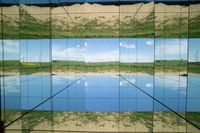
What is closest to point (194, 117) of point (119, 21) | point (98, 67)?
point (119, 21)

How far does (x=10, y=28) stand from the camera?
67.7ft

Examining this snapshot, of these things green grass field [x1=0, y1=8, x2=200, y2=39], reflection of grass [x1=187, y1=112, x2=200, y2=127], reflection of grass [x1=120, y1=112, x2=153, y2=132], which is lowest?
reflection of grass [x1=120, y1=112, x2=153, y2=132]

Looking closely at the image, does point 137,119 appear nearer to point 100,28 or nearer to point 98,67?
point 100,28

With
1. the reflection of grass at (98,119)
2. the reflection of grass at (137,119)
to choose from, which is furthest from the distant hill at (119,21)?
the reflection of grass at (137,119)

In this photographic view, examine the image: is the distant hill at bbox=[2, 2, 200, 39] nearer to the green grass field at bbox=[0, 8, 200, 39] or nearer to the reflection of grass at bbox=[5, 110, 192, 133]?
the green grass field at bbox=[0, 8, 200, 39]

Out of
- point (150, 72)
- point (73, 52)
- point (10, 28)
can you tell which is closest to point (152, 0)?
point (73, 52)

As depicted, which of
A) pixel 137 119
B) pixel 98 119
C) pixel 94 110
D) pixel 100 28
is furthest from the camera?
pixel 100 28

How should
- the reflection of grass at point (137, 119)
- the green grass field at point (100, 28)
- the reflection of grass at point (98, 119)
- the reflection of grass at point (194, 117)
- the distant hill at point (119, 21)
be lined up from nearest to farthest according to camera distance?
the reflection of grass at point (98, 119) < the reflection of grass at point (194, 117) < the reflection of grass at point (137, 119) < the green grass field at point (100, 28) < the distant hill at point (119, 21)

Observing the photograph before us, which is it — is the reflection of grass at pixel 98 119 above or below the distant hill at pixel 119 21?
below

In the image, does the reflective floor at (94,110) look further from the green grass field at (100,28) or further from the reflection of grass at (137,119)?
the green grass field at (100,28)

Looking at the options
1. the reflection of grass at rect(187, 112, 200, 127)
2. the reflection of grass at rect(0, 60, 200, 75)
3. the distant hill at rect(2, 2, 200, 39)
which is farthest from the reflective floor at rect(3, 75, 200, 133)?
the distant hill at rect(2, 2, 200, 39)

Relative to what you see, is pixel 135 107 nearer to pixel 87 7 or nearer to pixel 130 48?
pixel 87 7

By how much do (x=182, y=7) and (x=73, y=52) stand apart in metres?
9.09

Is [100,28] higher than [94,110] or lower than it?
higher
